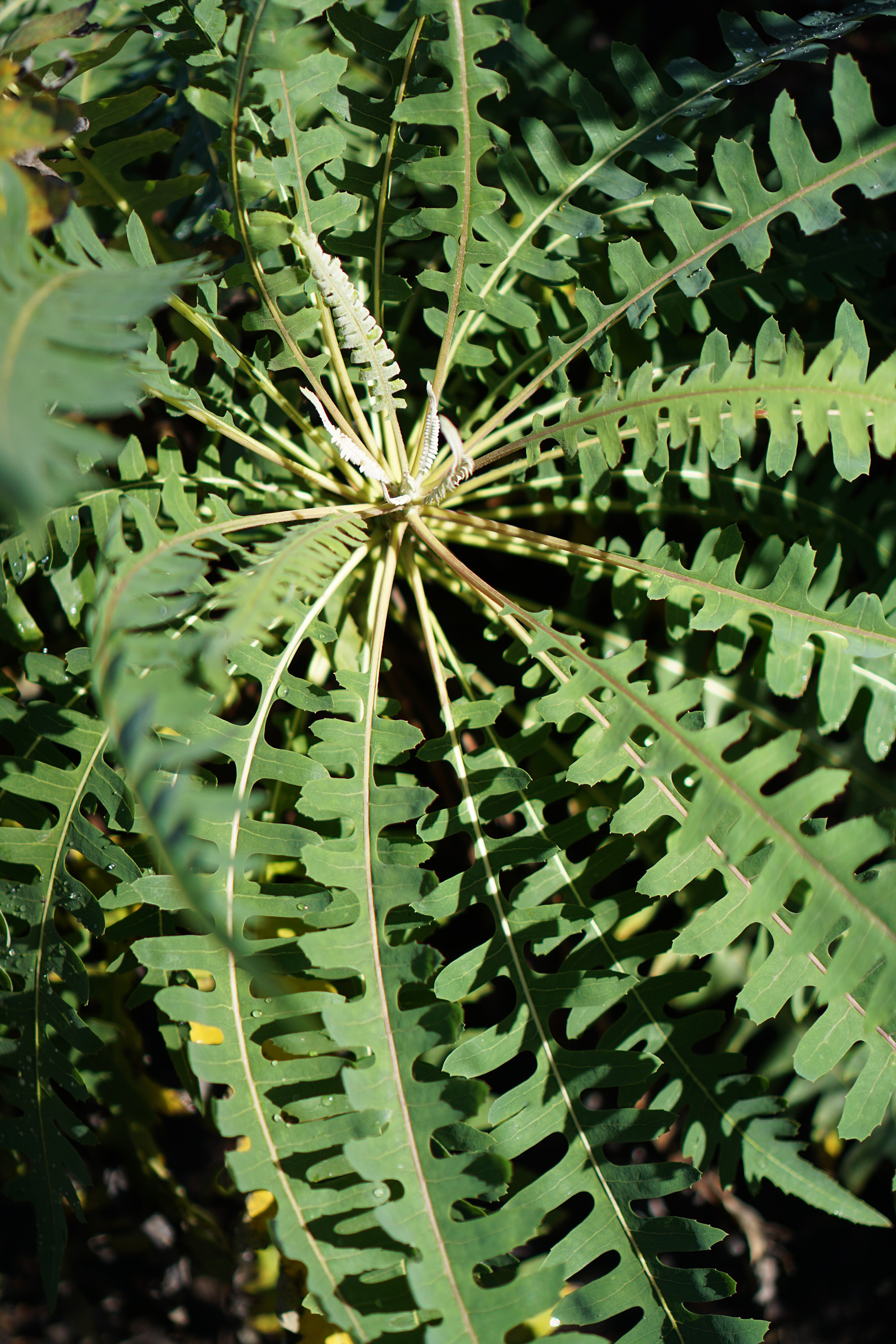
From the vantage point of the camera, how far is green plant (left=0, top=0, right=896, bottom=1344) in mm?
586

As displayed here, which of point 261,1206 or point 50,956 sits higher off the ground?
point 50,956

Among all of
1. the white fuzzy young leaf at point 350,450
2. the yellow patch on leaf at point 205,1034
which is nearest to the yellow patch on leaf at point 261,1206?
the yellow patch on leaf at point 205,1034

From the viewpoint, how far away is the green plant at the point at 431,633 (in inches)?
23.1

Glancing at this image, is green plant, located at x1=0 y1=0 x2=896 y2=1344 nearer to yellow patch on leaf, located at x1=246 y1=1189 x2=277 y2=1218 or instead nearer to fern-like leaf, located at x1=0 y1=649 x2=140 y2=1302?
fern-like leaf, located at x1=0 y1=649 x2=140 y2=1302

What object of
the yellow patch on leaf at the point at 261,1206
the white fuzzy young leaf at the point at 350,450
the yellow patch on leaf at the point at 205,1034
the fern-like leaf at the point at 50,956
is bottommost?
the yellow patch on leaf at the point at 261,1206

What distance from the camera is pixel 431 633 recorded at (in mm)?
913

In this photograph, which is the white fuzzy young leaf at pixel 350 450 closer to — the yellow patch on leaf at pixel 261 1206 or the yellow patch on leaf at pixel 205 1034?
the yellow patch on leaf at pixel 205 1034

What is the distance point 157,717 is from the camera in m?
0.42

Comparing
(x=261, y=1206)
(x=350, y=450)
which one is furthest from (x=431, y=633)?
(x=261, y=1206)

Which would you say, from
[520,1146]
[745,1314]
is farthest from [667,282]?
[745,1314]

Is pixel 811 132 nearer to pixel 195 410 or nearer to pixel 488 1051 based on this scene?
pixel 195 410

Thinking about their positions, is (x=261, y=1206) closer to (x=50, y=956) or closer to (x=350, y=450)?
(x=50, y=956)

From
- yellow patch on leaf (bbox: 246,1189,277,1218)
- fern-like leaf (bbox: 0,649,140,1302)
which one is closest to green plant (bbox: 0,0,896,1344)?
fern-like leaf (bbox: 0,649,140,1302)

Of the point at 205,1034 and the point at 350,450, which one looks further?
the point at 205,1034
